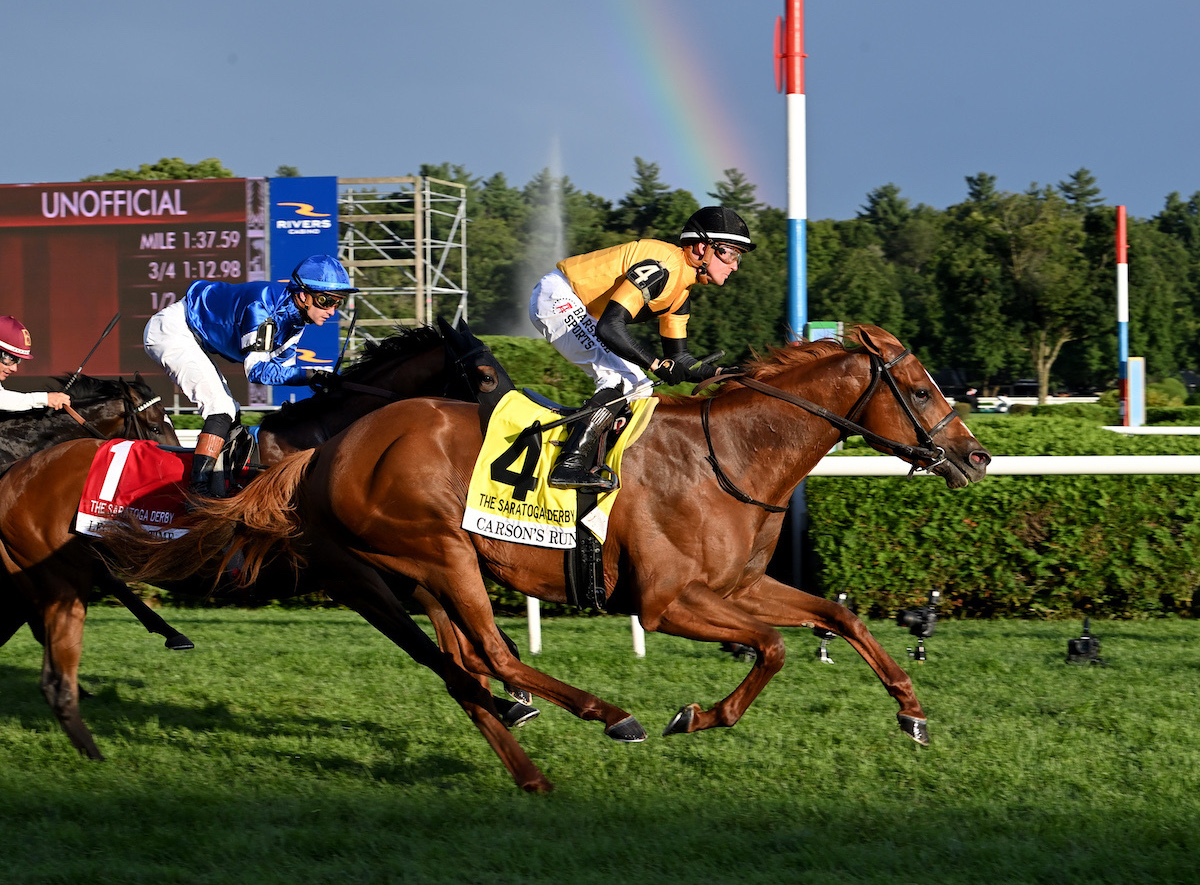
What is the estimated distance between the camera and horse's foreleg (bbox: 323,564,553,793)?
3561mm

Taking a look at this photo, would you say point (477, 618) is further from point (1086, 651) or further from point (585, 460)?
point (1086, 651)

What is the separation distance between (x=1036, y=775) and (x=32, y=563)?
3323 millimetres

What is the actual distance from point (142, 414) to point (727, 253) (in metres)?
2.91

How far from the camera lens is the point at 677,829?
10.3ft

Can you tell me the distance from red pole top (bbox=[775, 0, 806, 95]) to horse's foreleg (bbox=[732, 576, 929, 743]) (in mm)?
4155

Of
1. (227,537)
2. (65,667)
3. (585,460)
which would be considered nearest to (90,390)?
(65,667)

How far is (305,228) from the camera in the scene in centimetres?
1172

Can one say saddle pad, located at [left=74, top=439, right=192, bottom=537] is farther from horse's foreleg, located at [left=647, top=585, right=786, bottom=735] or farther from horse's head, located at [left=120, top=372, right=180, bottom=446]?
horse's foreleg, located at [left=647, top=585, right=786, bottom=735]

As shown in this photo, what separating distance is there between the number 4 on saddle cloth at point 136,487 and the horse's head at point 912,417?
7.38 feet

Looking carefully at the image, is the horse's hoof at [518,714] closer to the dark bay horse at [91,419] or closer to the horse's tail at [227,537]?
the horse's tail at [227,537]

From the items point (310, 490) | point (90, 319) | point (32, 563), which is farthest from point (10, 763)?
point (90, 319)

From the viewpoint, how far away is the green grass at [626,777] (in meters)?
2.91

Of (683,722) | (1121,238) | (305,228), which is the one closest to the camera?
(683,722)

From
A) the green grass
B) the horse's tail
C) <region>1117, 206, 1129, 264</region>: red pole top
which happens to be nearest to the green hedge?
the green grass
